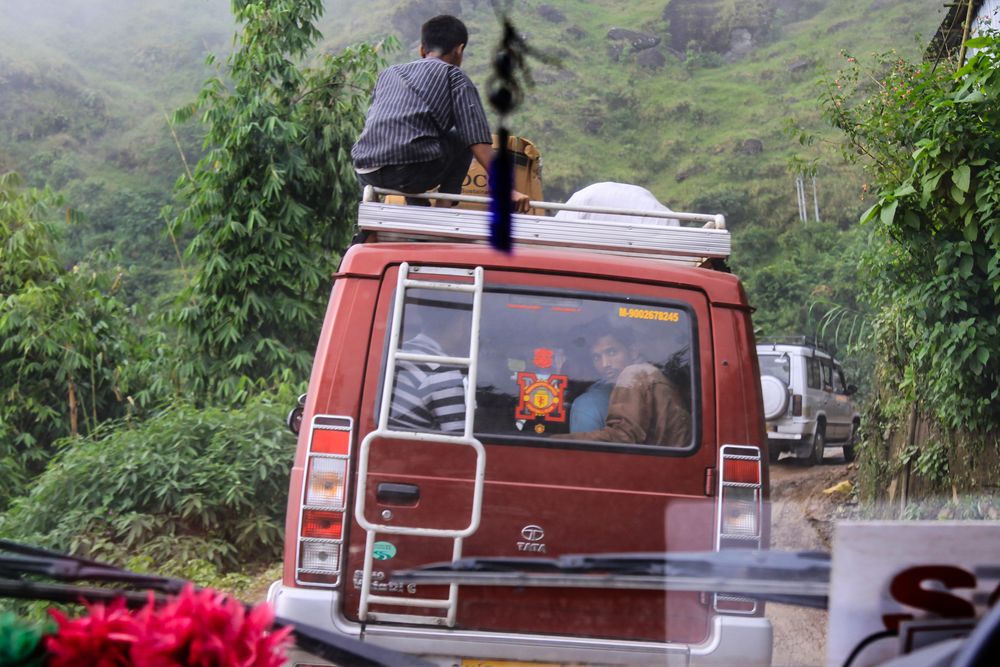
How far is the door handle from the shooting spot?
361 cm

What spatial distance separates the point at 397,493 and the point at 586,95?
44.1 m

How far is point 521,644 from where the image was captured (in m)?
3.47

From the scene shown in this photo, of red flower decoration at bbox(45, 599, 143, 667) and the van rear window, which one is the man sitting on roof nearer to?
the van rear window

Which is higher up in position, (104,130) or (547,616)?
(104,130)

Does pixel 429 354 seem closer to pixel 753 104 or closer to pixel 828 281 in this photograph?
pixel 828 281

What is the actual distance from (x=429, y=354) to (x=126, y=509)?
4333 millimetres

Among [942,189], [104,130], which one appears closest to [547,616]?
[942,189]

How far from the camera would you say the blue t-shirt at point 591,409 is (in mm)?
3781

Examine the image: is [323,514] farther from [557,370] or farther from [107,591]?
[107,591]

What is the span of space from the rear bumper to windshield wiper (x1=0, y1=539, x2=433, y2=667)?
136cm

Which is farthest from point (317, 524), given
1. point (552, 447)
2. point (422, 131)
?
point (422, 131)

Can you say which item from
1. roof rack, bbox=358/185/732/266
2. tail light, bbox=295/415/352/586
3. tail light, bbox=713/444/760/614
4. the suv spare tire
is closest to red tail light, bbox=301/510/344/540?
tail light, bbox=295/415/352/586

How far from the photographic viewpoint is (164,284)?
1075 inches

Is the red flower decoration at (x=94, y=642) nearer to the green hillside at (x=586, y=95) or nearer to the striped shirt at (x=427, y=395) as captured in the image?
the striped shirt at (x=427, y=395)
